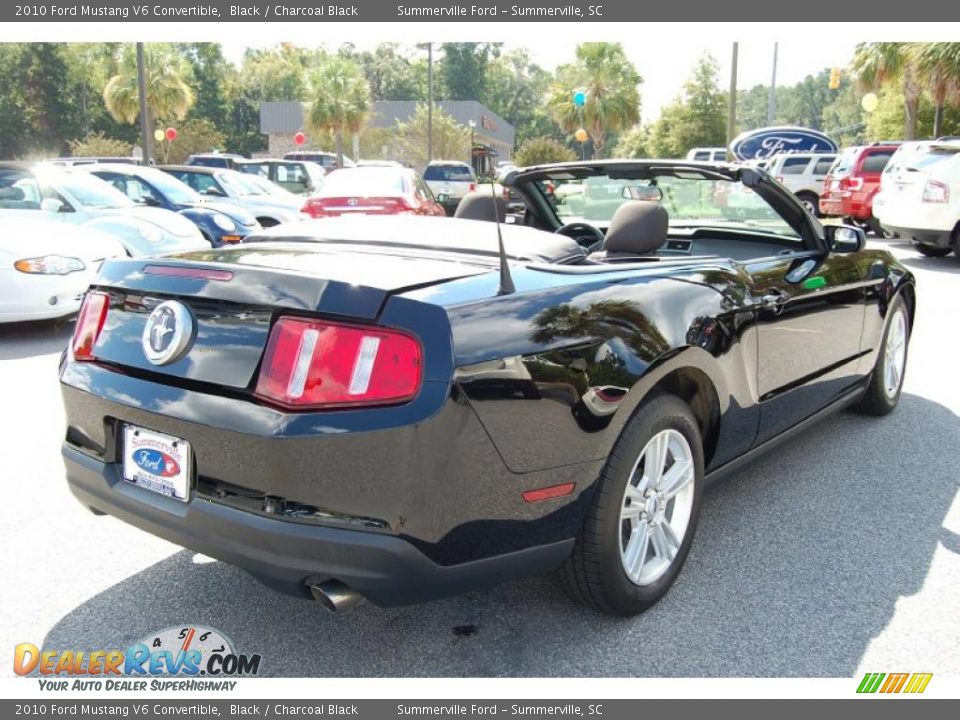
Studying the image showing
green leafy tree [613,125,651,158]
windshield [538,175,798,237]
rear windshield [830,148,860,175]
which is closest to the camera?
windshield [538,175,798,237]

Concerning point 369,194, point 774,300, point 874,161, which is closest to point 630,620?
point 774,300

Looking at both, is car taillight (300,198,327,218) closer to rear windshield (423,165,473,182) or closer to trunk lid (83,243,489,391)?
trunk lid (83,243,489,391)

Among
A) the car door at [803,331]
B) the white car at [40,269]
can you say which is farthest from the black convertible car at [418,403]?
the white car at [40,269]

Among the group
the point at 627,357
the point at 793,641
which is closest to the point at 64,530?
the point at 627,357

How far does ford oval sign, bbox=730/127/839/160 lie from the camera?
28.3 meters

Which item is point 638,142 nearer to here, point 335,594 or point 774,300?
point 774,300

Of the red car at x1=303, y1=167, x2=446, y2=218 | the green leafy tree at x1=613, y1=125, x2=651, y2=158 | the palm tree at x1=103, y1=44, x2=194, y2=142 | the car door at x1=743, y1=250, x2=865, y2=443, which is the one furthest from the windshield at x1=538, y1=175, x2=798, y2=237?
the green leafy tree at x1=613, y1=125, x2=651, y2=158

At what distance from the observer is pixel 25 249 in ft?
24.5

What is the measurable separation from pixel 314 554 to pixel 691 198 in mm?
2846

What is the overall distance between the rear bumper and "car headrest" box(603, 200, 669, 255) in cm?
139

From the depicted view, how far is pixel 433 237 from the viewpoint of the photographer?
10.3 ft

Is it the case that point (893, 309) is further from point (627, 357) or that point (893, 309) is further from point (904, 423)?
point (627, 357)

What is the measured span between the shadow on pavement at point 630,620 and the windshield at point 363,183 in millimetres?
9756

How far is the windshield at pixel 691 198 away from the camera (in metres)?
4.06
